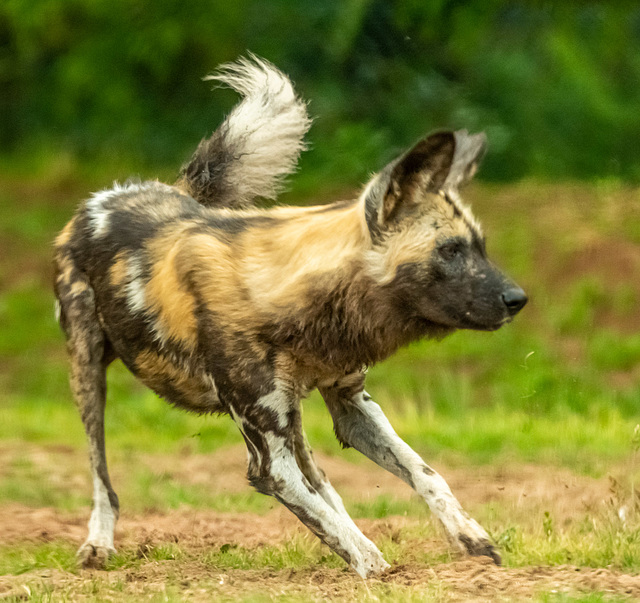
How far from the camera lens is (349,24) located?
10828 mm

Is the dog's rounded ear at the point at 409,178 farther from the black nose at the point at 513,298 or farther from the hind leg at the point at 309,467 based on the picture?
the hind leg at the point at 309,467

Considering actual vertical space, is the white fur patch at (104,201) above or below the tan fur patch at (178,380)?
above

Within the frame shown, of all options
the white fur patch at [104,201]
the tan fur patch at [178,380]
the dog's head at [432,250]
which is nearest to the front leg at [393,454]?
the tan fur patch at [178,380]

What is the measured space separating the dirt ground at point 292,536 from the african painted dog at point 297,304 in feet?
0.71

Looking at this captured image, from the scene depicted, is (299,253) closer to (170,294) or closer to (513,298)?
(170,294)

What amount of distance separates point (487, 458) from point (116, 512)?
2.38 metres

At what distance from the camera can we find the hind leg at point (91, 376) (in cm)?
438

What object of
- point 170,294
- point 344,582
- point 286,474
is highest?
point 170,294

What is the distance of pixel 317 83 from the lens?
11.6 m

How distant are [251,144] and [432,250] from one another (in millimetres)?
1482

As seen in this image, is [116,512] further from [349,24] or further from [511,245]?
[349,24]

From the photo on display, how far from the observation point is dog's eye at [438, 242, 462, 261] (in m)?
3.46

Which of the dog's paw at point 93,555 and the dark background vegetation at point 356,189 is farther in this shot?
the dark background vegetation at point 356,189

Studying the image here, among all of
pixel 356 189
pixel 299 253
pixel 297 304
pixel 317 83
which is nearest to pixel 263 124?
pixel 356 189
